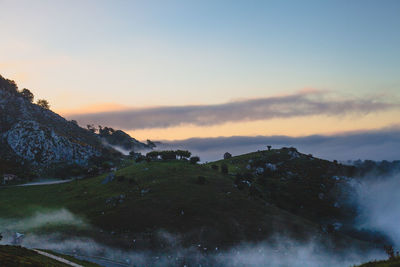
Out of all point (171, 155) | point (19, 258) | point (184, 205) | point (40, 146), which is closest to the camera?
point (19, 258)

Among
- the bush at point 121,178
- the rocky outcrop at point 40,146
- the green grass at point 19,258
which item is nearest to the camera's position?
the green grass at point 19,258

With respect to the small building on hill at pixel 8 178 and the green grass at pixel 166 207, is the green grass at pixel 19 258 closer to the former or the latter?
the green grass at pixel 166 207

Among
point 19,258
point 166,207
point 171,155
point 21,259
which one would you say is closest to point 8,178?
point 171,155

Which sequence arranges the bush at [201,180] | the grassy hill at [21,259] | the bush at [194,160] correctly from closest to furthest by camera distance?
the grassy hill at [21,259], the bush at [201,180], the bush at [194,160]

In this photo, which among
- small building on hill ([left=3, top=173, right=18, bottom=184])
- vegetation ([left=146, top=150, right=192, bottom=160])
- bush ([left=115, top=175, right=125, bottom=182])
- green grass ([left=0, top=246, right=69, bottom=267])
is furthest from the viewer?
vegetation ([left=146, top=150, right=192, bottom=160])

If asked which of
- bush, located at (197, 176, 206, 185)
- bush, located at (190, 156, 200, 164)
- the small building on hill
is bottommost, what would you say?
the small building on hill

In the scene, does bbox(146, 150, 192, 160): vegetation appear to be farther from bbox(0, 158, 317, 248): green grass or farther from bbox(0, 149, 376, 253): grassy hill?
bbox(0, 158, 317, 248): green grass

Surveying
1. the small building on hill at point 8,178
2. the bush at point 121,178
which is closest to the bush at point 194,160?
the bush at point 121,178

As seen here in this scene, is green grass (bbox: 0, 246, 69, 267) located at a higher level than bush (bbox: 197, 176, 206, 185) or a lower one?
lower

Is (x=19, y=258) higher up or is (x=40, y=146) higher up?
(x=40, y=146)

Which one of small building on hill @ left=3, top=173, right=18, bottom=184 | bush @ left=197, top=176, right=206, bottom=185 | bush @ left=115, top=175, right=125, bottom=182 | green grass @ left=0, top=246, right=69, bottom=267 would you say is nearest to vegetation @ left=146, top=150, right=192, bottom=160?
bush @ left=115, top=175, right=125, bottom=182

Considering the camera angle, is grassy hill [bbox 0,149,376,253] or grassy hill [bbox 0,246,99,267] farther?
grassy hill [bbox 0,149,376,253]

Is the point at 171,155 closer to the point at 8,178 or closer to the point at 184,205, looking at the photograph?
the point at 184,205

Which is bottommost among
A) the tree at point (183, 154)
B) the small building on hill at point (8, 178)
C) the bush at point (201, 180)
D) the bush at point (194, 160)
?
the small building on hill at point (8, 178)
